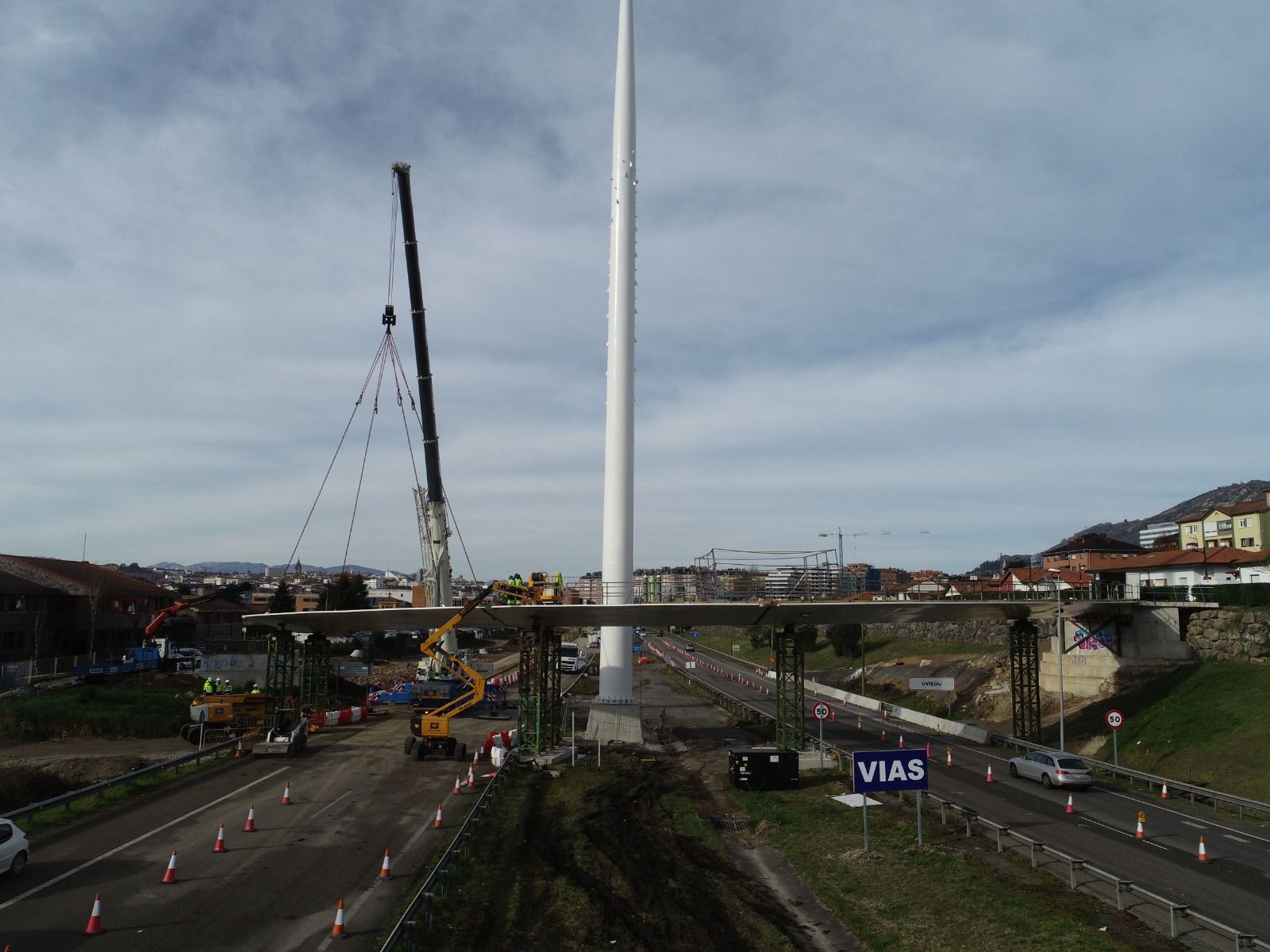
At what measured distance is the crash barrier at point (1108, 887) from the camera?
16.0m

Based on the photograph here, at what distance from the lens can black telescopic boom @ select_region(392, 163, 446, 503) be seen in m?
59.7

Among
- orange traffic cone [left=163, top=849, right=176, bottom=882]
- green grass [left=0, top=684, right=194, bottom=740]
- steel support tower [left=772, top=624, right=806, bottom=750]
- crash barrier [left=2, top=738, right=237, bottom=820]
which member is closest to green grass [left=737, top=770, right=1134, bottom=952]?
steel support tower [left=772, top=624, right=806, bottom=750]

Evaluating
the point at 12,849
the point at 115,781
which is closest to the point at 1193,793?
the point at 12,849

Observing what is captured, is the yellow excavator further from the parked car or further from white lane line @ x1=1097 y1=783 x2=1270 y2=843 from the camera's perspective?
white lane line @ x1=1097 y1=783 x2=1270 y2=843

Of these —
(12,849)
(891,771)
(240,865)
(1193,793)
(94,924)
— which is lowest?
(1193,793)

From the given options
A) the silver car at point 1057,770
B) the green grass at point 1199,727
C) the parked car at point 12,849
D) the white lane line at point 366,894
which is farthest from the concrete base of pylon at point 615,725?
the parked car at point 12,849

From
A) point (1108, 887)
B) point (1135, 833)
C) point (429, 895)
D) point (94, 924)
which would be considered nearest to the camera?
point (94, 924)

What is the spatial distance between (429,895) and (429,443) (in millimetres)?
45710

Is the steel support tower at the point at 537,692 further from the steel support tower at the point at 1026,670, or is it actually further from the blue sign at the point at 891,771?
the steel support tower at the point at 1026,670

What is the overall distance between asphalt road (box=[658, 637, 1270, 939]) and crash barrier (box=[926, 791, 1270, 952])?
74 cm

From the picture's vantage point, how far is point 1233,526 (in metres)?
105

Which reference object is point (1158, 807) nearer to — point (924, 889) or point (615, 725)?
point (924, 889)

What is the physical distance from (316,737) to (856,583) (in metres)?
31.5

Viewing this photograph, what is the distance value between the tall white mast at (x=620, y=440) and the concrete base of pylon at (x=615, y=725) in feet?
4.88
